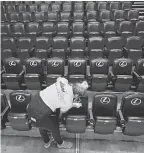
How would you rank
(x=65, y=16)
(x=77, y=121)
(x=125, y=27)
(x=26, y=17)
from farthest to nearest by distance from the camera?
1. (x=26, y=17)
2. (x=65, y=16)
3. (x=125, y=27)
4. (x=77, y=121)

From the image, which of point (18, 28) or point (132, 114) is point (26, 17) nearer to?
point (18, 28)

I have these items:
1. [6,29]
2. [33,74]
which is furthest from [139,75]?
[6,29]

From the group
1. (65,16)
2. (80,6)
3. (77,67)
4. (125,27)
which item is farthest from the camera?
(80,6)

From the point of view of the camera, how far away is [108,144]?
1816mm

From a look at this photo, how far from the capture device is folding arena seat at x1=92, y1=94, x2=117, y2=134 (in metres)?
1.65

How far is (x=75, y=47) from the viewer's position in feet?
10.5

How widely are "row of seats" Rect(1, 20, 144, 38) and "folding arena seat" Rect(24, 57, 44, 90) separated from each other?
4.50 ft

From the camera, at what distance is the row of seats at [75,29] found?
3.64 metres

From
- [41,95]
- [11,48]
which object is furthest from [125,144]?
[11,48]

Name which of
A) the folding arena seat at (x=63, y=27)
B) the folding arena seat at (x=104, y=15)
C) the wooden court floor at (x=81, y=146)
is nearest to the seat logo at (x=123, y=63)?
the wooden court floor at (x=81, y=146)

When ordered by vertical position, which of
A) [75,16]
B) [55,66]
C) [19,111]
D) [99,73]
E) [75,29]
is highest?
[75,16]

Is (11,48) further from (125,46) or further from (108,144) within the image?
(108,144)

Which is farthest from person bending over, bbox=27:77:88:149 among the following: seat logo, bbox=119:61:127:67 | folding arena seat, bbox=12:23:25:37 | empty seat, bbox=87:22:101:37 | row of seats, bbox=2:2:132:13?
row of seats, bbox=2:2:132:13

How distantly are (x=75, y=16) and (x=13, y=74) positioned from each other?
2.51 meters
